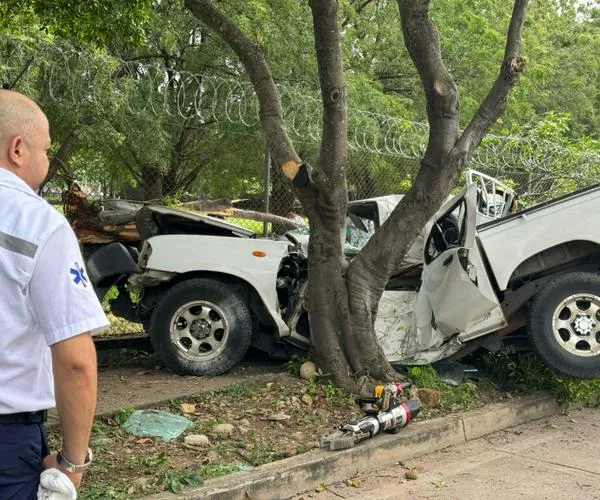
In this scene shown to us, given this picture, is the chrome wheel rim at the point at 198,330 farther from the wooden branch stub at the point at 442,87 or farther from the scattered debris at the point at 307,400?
the wooden branch stub at the point at 442,87

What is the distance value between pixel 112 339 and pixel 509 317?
13.5ft

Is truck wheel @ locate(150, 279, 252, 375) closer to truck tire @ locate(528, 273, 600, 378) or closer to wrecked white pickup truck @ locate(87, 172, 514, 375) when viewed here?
wrecked white pickup truck @ locate(87, 172, 514, 375)

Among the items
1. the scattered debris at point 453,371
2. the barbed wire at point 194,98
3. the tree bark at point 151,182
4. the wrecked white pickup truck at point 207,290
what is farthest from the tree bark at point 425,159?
the tree bark at point 151,182

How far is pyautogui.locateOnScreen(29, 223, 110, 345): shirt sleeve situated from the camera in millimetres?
1903

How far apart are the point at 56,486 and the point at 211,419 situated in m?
3.40

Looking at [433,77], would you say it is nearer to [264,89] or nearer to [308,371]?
[264,89]

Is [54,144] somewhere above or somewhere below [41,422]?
above

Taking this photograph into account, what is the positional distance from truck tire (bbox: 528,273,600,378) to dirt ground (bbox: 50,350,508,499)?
746 millimetres

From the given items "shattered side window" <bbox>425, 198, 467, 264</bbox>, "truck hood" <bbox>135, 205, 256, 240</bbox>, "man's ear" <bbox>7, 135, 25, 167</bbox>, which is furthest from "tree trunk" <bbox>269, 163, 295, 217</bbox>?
"man's ear" <bbox>7, 135, 25, 167</bbox>

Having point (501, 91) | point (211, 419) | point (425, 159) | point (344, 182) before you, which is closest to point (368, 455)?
point (211, 419)

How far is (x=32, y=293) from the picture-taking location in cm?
192

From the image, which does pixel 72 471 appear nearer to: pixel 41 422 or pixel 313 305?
pixel 41 422

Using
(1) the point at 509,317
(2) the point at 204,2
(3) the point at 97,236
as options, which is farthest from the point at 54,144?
(1) the point at 509,317

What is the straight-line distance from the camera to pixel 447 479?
15.8ft
